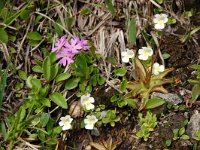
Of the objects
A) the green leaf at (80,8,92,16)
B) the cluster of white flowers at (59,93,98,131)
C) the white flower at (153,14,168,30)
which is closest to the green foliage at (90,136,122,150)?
the cluster of white flowers at (59,93,98,131)

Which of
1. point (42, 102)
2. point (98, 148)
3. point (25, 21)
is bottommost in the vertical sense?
point (98, 148)

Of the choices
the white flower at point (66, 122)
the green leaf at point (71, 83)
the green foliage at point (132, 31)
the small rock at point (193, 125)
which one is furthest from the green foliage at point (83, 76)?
the small rock at point (193, 125)

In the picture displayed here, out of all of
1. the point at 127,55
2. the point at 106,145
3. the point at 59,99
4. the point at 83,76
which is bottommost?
the point at 106,145

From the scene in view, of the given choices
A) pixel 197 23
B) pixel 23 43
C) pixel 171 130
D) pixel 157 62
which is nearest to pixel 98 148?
pixel 171 130

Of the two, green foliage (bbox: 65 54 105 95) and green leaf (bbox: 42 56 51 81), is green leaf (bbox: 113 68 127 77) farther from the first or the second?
green leaf (bbox: 42 56 51 81)

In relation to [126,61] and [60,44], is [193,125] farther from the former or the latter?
[60,44]

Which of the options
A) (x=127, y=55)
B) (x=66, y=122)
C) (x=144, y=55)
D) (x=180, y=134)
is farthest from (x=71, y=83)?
(x=180, y=134)

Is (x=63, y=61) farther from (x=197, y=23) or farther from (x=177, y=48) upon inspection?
(x=197, y=23)
